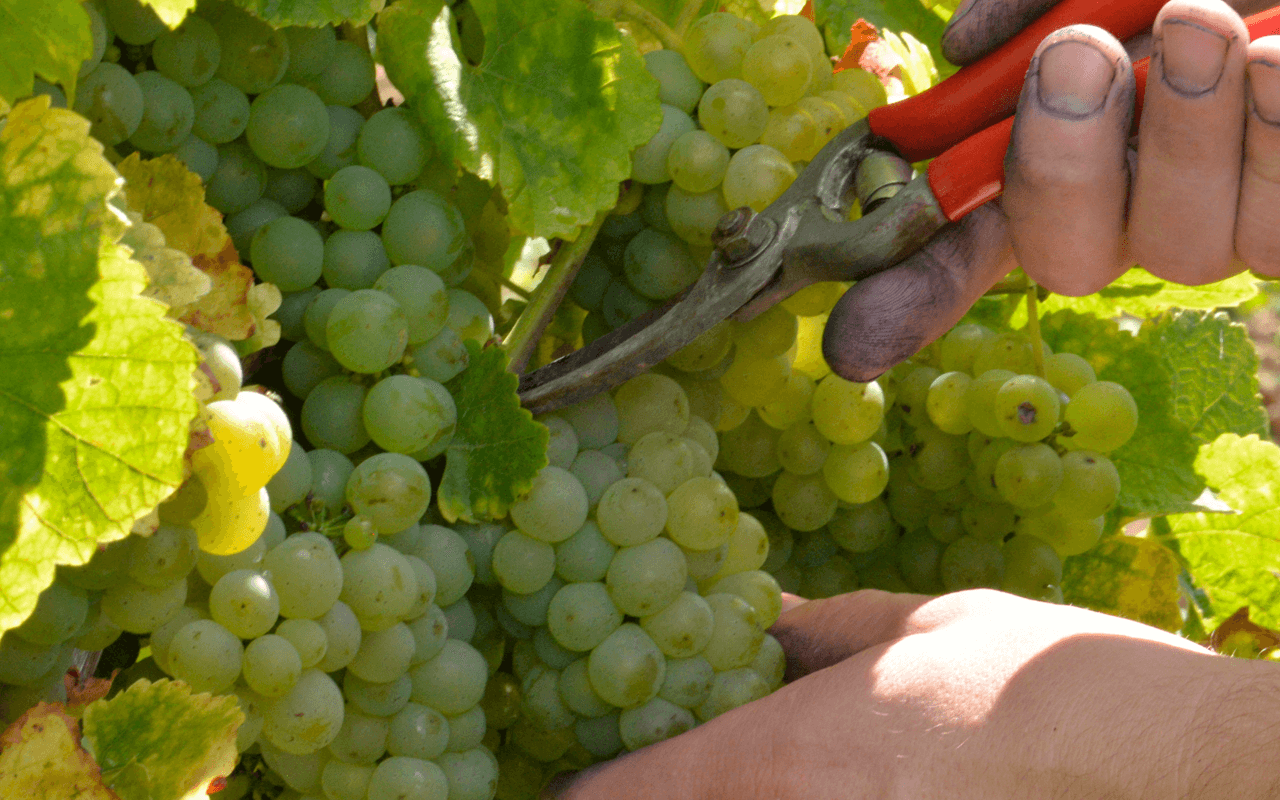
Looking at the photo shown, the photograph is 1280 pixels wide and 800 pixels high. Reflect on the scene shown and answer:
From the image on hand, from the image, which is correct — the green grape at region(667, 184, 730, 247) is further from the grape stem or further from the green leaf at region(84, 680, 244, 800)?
the green leaf at region(84, 680, 244, 800)

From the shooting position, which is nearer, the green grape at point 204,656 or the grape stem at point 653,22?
the green grape at point 204,656

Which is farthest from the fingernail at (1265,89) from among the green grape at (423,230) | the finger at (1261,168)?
the green grape at (423,230)

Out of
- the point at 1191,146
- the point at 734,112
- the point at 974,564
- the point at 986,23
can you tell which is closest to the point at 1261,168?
the point at 1191,146

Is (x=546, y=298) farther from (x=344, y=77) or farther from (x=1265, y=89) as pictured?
(x=1265, y=89)

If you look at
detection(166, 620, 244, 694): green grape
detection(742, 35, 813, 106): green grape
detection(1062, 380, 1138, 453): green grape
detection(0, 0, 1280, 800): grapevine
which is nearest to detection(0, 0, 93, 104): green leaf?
detection(0, 0, 1280, 800): grapevine

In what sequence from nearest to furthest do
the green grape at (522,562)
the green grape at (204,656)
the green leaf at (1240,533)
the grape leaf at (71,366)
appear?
1. the grape leaf at (71,366)
2. the green grape at (204,656)
3. the green grape at (522,562)
4. the green leaf at (1240,533)

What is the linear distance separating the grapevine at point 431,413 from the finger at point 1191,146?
6.7 inches

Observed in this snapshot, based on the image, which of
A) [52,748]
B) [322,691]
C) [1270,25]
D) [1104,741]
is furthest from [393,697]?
[1270,25]

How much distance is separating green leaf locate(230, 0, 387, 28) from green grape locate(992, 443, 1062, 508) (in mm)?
427

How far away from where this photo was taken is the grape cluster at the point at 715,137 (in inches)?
20.4

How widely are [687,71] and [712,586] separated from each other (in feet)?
0.92

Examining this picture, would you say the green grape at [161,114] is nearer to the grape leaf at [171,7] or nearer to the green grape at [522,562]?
the grape leaf at [171,7]

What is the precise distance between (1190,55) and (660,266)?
0.27 metres

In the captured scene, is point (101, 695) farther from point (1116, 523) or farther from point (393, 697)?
point (1116, 523)
